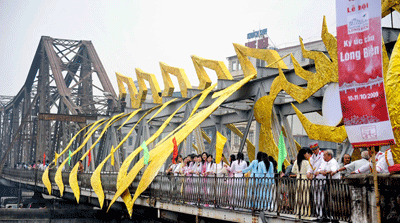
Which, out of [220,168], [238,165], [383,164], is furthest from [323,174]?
[220,168]

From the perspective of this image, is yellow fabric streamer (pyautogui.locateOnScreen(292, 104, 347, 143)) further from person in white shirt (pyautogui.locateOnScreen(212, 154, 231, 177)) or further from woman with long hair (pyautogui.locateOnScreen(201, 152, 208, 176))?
woman with long hair (pyautogui.locateOnScreen(201, 152, 208, 176))

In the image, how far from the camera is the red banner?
7805 mm

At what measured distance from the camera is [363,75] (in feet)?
26.2

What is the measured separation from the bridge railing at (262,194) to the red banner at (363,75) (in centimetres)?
223

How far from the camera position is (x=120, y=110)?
3600cm

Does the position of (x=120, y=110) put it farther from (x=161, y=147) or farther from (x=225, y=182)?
(x=225, y=182)

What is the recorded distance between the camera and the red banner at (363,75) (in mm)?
7805

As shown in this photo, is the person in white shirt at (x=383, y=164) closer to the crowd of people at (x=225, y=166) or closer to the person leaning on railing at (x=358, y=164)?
the person leaning on railing at (x=358, y=164)

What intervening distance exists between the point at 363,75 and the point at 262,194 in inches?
216

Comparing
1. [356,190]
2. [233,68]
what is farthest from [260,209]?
[233,68]

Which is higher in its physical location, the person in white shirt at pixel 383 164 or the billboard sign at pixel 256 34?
the billboard sign at pixel 256 34

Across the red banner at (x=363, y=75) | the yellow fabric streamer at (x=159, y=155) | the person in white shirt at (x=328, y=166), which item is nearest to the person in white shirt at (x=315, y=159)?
the person in white shirt at (x=328, y=166)

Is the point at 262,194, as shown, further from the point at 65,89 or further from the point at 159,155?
the point at 65,89

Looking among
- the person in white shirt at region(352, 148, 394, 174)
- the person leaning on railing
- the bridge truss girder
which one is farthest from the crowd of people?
the bridge truss girder
